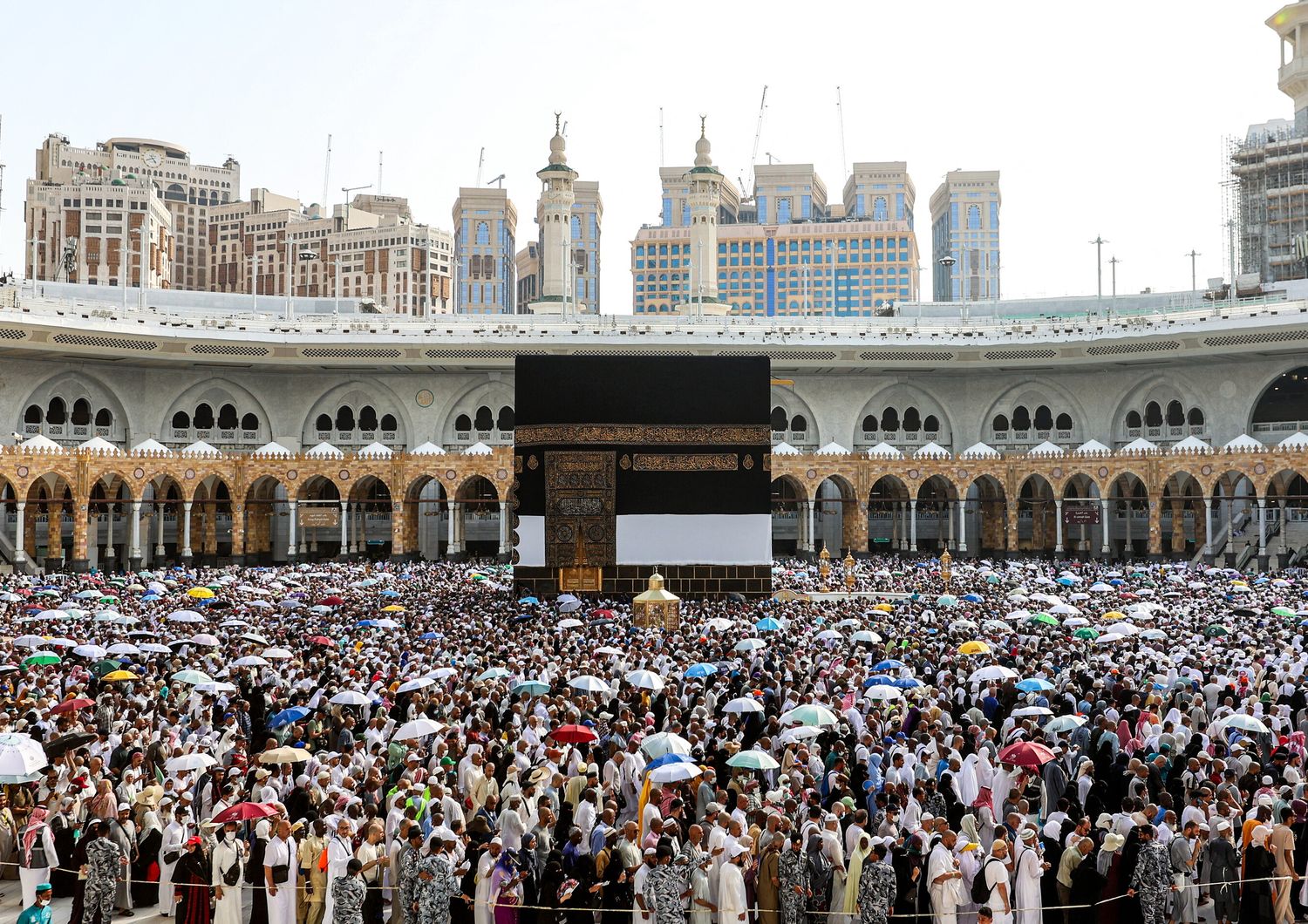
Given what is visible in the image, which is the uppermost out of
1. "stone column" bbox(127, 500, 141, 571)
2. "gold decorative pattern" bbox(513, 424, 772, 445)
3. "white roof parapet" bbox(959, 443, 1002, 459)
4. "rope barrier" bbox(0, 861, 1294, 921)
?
"white roof parapet" bbox(959, 443, 1002, 459)

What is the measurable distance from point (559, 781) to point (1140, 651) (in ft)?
27.2

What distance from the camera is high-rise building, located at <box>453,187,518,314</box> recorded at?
129 m

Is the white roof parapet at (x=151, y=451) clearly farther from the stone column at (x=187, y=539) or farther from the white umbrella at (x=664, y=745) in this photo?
the white umbrella at (x=664, y=745)

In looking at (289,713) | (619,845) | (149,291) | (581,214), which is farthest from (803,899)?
(581,214)

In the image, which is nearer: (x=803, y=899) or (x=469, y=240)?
(x=803, y=899)

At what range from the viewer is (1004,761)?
917 centimetres

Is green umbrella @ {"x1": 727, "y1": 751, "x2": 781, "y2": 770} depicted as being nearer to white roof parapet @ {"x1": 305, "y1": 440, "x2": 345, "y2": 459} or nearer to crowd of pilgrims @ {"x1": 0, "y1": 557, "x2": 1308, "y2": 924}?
crowd of pilgrims @ {"x1": 0, "y1": 557, "x2": 1308, "y2": 924}

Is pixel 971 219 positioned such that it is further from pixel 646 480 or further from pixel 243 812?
pixel 243 812

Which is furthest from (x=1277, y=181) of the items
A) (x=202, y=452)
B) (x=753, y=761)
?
(x=753, y=761)

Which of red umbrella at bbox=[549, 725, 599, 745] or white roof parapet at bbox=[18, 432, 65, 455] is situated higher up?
white roof parapet at bbox=[18, 432, 65, 455]

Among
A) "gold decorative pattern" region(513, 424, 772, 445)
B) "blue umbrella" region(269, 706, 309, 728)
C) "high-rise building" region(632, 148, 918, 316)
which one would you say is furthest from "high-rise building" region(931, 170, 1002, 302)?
"blue umbrella" region(269, 706, 309, 728)

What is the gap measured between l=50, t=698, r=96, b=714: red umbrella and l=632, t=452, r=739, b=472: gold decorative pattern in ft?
45.9

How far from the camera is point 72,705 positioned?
1126 centimetres

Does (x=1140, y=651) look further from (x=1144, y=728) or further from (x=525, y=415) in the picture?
(x=525, y=415)
